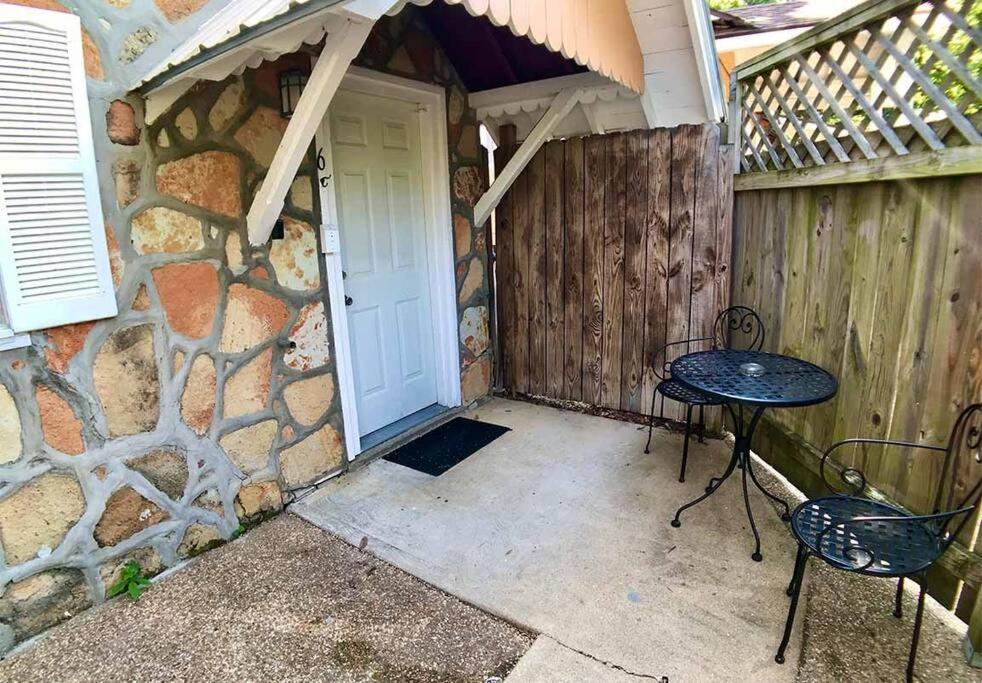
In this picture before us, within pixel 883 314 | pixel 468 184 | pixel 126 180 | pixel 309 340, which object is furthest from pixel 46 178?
pixel 883 314

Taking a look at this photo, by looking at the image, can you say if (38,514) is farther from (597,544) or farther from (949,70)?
(949,70)

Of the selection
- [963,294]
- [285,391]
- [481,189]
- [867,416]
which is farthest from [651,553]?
[481,189]

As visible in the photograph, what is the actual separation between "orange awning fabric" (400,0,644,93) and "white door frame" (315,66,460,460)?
→ 102cm

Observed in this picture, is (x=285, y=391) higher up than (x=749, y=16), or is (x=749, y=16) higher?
(x=749, y=16)

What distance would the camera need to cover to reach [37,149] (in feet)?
5.66

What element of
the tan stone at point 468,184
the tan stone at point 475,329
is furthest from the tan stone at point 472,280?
the tan stone at point 468,184

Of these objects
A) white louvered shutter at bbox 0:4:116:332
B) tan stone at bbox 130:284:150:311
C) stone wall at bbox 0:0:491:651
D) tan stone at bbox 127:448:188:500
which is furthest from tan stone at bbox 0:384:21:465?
tan stone at bbox 130:284:150:311

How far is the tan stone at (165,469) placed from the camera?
213 centimetres

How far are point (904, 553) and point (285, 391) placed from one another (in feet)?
8.07

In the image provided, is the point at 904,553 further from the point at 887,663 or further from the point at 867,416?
the point at 867,416

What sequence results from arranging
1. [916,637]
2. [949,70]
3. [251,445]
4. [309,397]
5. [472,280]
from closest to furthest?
[916,637], [949,70], [251,445], [309,397], [472,280]

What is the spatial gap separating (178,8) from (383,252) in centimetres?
152

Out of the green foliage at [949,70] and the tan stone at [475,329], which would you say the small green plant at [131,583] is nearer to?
the tan stone at [475,329]

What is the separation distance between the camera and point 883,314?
81.3 inches
